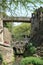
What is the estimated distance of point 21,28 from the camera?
2714 inches

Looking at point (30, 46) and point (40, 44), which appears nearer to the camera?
point (30, 46)

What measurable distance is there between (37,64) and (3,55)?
4.05 m

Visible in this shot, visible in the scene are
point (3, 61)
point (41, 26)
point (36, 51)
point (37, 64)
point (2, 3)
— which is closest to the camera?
point (2, 3)

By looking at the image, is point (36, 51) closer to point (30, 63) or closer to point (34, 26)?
point (30, 63)

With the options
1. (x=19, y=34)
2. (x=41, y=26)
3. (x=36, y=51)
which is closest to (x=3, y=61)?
(x=36, y=51)

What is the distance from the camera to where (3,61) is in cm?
2225

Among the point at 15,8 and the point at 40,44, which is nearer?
the point at 15,8

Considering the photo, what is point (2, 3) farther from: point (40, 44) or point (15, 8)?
Result: point (40, 44)

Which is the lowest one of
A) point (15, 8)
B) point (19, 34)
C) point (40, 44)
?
point (19, 34)

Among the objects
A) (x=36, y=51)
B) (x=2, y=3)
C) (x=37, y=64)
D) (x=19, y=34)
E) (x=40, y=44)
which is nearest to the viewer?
(x=2, y=3)

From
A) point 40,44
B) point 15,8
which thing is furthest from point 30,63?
point 40,44

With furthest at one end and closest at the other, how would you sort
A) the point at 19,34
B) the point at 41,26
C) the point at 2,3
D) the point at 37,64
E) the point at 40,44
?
1. the point at 19,34
2. the point at 41,26
3. the point at 40,44
4. the point at 37,64
5. the point at 2,3

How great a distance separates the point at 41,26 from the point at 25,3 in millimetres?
31124

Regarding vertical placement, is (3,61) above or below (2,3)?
below
